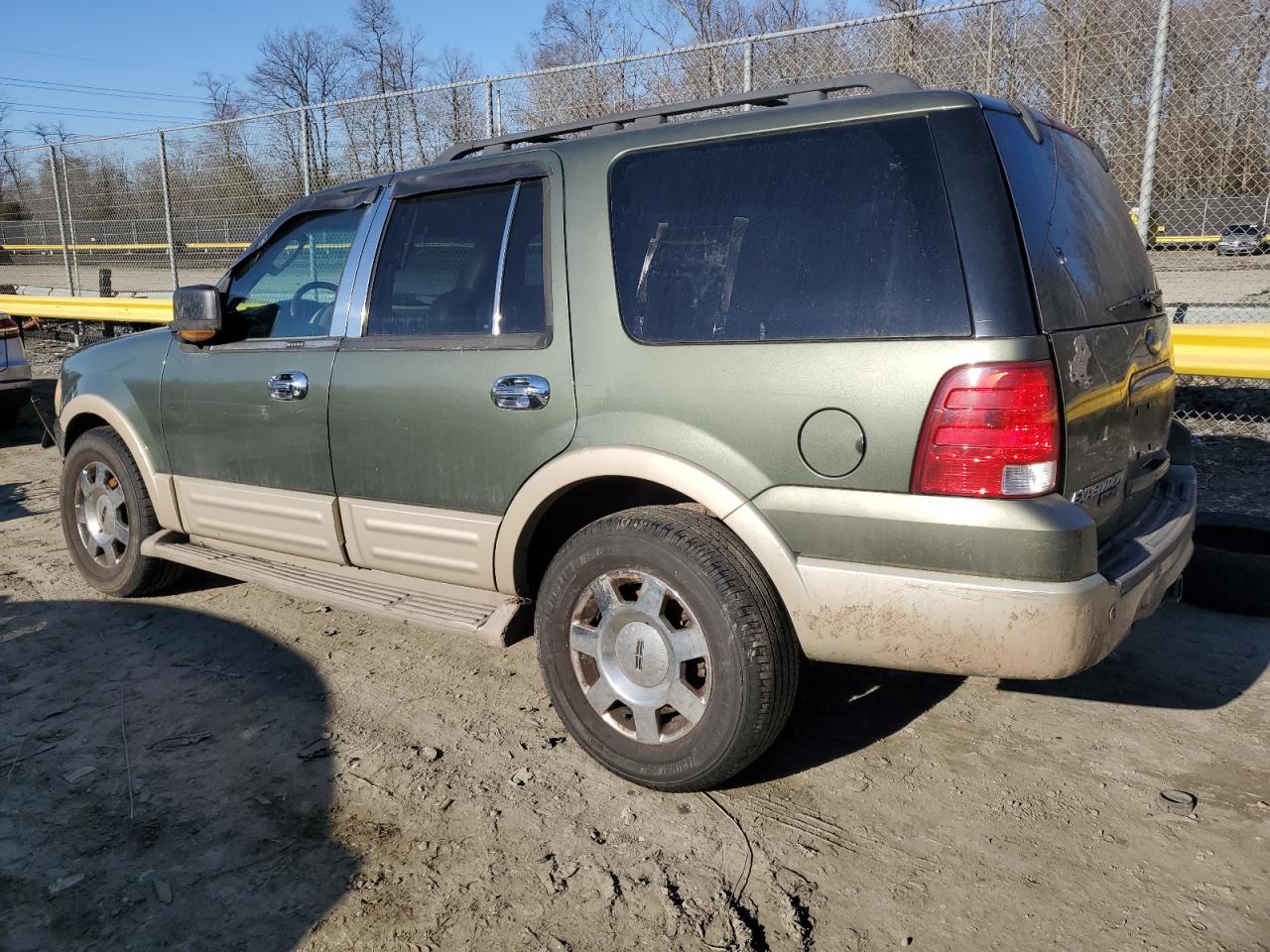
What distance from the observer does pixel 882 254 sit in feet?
8.47

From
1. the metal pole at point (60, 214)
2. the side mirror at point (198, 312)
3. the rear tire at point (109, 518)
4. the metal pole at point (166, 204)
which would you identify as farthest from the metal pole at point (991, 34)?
the metal pole at point (60, 214)

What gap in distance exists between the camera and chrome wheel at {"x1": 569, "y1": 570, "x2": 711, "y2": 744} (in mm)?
2875

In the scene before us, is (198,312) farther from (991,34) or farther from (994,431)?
(991,34)

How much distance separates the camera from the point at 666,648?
2.90 meters

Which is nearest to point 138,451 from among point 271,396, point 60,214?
point 271,396

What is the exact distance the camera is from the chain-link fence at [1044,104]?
19.3 feet

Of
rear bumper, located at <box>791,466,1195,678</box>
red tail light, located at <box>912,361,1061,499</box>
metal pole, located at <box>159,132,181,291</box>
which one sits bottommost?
rear bumper, located at <box>791,466,1195,678</box>

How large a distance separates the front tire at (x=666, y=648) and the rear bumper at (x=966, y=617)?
0.17 m

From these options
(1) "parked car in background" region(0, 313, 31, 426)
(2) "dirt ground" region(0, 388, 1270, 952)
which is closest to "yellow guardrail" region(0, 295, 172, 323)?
(1) "parked car in background" region(0, 313, 31, 426)

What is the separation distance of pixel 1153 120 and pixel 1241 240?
4.98 feet

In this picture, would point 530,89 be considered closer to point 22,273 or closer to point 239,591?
point 239,591

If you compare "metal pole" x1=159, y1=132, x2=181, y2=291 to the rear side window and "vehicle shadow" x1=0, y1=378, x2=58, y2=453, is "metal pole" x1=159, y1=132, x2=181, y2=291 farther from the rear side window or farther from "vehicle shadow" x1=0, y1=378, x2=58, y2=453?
the rear side window

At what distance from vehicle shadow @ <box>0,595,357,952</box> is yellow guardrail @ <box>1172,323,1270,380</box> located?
5285 millimetres

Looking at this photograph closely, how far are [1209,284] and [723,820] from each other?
6.84 m
